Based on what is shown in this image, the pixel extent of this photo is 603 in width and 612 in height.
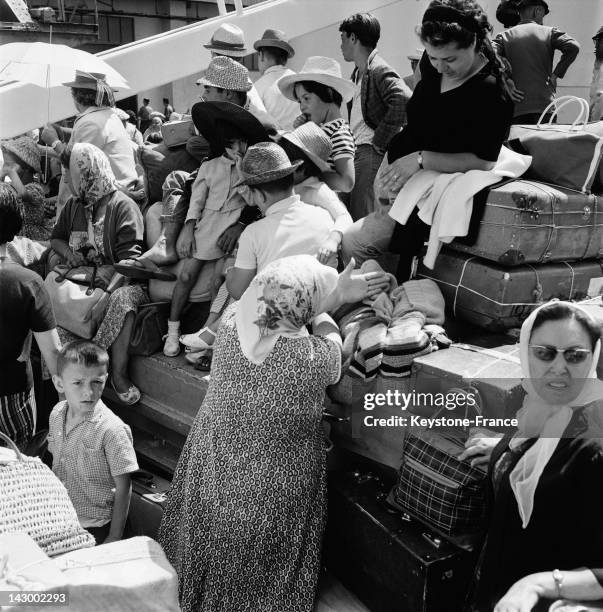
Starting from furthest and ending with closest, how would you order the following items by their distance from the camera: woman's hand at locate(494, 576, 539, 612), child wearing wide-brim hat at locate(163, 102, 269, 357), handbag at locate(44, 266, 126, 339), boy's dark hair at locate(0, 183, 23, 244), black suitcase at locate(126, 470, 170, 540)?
handbag at locate(44, 266, 126, 339) → child wearing wide-brim hat at locate(163, 102, 269, 357) → black suitcase at locate(126, 470, 170, 540) → boy's dark hair at locate(0, 183, 23, 244) → woman's hand at locate(494, 576, 539, 612)

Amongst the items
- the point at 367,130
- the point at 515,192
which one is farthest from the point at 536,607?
the point at 367,130

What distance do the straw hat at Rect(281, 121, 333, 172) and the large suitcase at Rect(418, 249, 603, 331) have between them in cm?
97

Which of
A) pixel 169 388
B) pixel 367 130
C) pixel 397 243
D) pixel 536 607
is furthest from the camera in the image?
pixel 367 130

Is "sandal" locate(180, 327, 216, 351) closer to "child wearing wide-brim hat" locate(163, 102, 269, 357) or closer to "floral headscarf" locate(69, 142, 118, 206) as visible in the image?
"child wearing wide-brim hat" locate(163, 102, 269, 357)

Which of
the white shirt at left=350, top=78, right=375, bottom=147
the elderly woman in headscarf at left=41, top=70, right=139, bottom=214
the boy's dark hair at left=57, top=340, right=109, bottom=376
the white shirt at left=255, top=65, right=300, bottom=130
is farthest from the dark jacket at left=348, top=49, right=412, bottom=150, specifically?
the boy's dark hair at left=57, top=340, right=109, bottom=376

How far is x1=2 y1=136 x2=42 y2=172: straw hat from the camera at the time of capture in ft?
20.9

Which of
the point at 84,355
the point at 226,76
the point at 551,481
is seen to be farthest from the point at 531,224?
the point at 226,76

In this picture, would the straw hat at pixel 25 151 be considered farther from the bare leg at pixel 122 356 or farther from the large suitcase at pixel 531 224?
the large suitcase at pixel 531 224

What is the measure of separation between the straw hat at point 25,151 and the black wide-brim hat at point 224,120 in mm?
2684

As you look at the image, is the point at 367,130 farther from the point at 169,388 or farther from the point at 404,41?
the point at 404,41

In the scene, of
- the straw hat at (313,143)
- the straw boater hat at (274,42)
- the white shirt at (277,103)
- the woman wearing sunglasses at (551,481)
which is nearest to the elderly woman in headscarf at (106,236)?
the straw hat at (313,143)

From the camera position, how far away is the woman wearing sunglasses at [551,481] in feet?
6.68

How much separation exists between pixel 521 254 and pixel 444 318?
467 mm

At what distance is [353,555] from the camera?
3.13 meters
